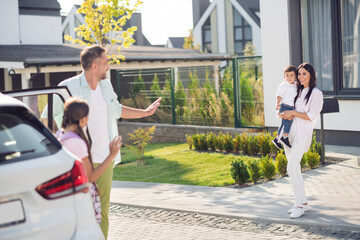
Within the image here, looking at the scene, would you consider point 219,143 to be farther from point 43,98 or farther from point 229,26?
point 229,26

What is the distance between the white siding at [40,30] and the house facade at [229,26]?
25295 mm

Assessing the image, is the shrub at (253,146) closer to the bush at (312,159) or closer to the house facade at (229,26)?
the bush at (312,159)

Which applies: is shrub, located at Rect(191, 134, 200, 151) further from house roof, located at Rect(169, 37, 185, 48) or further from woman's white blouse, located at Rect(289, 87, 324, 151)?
house roof, located at Rect(169, 37, 185, 48)

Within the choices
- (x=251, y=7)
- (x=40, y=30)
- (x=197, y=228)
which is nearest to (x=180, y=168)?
(x=197, y=228)

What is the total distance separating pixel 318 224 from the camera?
714 centimetres

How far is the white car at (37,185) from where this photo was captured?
12.6 feet

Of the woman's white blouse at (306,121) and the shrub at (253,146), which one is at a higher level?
the woman's white blouse at (306,121)

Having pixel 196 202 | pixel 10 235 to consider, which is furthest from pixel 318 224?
pixel 10 235

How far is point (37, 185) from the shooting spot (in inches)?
154

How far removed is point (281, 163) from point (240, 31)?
1813 inches

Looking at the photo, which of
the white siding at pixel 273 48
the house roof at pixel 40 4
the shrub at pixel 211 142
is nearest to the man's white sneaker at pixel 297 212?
the shrub at pixel 211 142

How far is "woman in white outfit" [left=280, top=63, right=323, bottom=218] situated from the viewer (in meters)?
7.58

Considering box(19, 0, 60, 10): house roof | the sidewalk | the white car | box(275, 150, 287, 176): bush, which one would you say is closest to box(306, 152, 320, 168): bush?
the sidewalk

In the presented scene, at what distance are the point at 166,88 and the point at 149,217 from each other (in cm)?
1110
